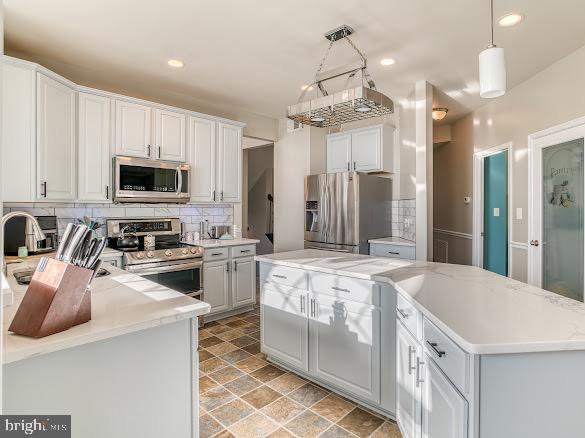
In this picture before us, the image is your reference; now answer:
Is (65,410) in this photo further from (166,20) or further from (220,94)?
(220,94)

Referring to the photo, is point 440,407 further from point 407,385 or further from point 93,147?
point 93,147

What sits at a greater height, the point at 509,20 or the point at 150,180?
the point at 509,20

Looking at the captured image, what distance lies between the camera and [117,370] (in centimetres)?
125

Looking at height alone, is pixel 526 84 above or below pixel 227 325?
above

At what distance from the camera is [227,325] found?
12.3ft

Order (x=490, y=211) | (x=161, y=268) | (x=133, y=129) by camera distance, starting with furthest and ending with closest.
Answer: (x=490, y=211) → (x=133, y=129) → (x=161, y=268)

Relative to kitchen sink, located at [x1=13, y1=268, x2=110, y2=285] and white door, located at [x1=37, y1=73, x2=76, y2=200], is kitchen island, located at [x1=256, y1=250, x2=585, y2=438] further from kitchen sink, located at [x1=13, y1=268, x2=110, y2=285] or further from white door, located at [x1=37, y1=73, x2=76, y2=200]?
white door, located at [x1=37, y1=73, x2=76, y2=200]

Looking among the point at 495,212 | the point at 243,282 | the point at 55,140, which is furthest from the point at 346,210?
the point at 55,140

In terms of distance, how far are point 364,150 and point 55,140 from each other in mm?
3455

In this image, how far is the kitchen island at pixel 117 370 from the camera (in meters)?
1.08

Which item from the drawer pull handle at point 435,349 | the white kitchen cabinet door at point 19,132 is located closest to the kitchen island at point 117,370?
the drawer pull handle at point 435,349

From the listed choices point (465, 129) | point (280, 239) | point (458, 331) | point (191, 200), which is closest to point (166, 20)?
point (191, 200)

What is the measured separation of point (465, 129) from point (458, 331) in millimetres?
4705

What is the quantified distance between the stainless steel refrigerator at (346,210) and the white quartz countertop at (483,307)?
1.93 m
